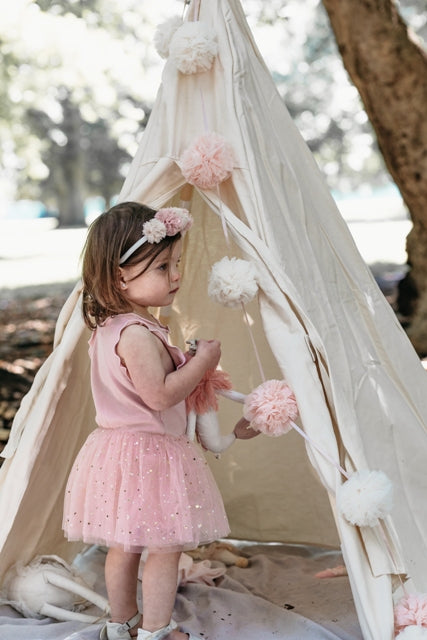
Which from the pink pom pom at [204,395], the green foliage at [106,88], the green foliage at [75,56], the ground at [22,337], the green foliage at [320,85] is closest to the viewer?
the pink pom pom at [204,395]

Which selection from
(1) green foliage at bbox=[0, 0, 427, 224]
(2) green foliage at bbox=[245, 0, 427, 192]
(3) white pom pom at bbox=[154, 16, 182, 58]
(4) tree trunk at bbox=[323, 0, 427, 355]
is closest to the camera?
(3) white pom pom at bbox=[154, 16, 182, 58]

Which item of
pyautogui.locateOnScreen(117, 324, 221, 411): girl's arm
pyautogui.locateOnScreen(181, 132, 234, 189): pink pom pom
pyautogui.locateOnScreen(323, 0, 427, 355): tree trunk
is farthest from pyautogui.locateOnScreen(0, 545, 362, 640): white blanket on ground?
pyautogui.locateOnScreen(323, 0, 427, 355): tree trunk

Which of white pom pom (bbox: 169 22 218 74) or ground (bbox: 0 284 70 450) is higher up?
white pom pom (bbox: 169 22 218 74)

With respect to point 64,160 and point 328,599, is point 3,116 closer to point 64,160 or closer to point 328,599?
point 328,599

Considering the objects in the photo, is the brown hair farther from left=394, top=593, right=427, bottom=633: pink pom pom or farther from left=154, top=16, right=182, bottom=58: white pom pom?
left=394, top=593, right=427, bottom=633: pink pom pom

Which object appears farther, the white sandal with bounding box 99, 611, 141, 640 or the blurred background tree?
the blurred background tree

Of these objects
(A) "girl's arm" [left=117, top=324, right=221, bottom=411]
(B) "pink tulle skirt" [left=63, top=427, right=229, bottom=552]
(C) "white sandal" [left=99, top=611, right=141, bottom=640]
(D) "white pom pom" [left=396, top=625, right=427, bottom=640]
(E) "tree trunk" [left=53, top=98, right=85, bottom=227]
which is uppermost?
(A) "girl's arm" [left=117, top=324, right=221, bottom=411]

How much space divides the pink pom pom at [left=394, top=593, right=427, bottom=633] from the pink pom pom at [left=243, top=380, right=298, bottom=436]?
24.8 inches

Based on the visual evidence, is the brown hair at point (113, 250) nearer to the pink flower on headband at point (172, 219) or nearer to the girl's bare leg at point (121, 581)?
the pink flower on headband at point (172, 219)

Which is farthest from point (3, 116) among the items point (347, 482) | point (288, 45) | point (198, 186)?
point (288, 45)

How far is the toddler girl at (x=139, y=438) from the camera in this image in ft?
8.70

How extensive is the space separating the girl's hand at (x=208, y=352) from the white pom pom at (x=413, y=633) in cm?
100

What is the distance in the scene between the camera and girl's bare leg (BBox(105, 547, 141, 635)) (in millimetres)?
2812

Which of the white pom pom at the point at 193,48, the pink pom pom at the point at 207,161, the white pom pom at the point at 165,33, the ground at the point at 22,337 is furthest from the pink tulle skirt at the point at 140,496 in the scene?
the ground at the point at 22,337
